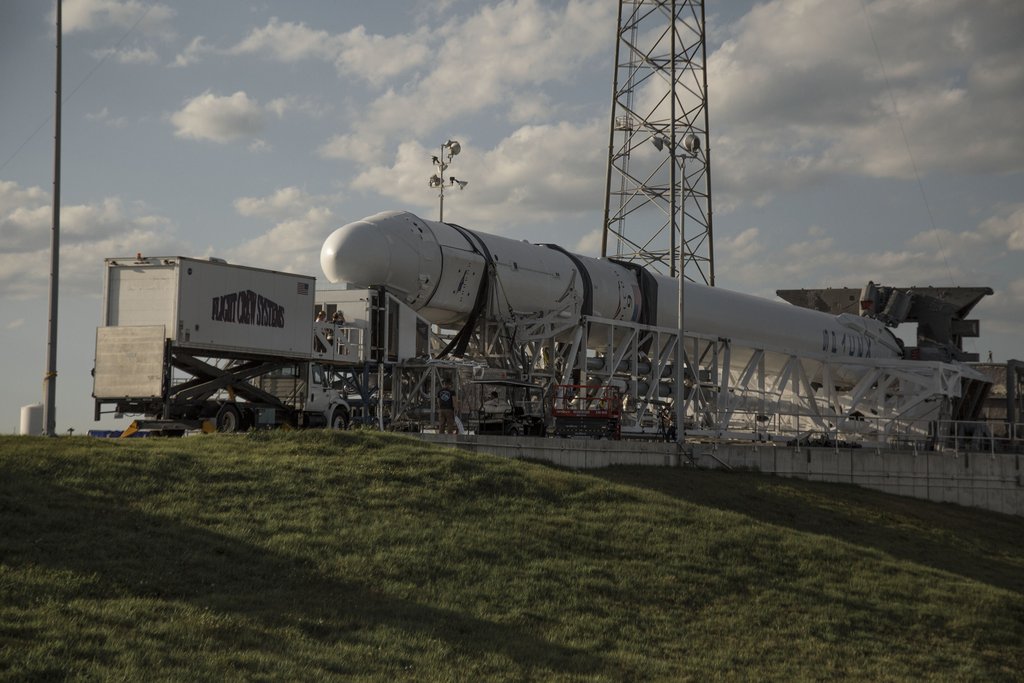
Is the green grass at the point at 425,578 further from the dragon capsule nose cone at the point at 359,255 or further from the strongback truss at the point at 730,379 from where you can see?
the strongback truss at the point at 730,379

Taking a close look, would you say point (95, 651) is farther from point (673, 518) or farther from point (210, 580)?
point (673, 518)

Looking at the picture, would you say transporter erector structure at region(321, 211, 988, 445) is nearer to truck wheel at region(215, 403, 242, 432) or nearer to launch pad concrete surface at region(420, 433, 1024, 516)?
launch pad concrete surface at region(420, 433, 1024, 516)

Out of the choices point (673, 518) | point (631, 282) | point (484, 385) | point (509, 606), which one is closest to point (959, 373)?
point (631, 282)

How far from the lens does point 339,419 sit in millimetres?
26000

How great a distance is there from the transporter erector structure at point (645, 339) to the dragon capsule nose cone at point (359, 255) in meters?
0.03

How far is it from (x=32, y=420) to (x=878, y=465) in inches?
802

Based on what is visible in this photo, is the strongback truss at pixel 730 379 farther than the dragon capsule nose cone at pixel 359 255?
Yes

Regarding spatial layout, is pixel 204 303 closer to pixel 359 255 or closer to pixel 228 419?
pixel 228 419

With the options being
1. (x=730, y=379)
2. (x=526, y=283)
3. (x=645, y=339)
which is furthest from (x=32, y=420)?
(x=730, y=379)

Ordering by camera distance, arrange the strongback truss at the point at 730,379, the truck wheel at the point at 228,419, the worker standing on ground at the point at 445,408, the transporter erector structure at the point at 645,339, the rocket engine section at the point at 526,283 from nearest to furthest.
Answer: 1. the truck wheel at the point at 228,419
2. the worker standing on ground at the point at 445,408
3. the rocket engine section at the point at 526,283
4. the transporter erector structure at the point at 645,339
5. the strongback truss at the point at 730,379

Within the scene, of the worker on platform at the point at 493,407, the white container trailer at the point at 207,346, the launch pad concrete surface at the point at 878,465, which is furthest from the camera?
the launch pad concrete surface at the point at 878,465

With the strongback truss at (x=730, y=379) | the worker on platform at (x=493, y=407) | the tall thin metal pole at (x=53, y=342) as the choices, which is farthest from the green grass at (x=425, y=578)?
the strongback truss at (x=730, y=379)

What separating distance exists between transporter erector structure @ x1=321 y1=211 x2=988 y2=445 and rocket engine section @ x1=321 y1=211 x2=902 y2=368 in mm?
39

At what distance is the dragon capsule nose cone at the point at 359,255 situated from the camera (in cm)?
2619
